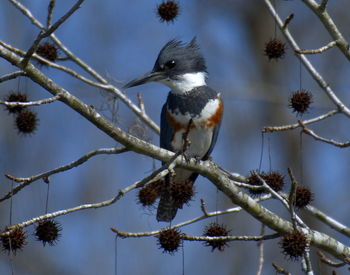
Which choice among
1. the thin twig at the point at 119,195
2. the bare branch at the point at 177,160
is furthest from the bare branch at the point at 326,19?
the thin twig at the point at 119,195

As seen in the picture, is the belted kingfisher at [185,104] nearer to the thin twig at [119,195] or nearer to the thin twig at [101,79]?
the thin twig at [101,79]

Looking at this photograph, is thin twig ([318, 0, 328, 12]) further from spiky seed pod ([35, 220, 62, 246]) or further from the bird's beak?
spiky seed pod ([35, 220, 62, 246])

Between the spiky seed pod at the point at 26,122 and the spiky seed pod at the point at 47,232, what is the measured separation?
70cm

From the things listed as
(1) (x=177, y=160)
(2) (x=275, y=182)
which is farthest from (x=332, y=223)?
(1) (x=177, y=160)

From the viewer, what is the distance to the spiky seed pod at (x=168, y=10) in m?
4.07

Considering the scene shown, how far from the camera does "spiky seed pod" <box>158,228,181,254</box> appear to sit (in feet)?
10.5

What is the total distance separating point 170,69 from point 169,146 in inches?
22.8

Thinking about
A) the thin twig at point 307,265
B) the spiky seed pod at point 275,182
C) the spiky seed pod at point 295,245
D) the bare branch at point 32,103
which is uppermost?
the bare branch at point 32,103

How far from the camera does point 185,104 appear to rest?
486cm

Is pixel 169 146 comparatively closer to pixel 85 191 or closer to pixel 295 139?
pixel 85 191

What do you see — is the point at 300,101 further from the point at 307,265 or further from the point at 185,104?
the point at 185,104

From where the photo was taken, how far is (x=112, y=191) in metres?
8.38

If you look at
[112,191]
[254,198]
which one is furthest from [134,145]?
[112,191]

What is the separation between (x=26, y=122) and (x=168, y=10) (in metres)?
1.06
